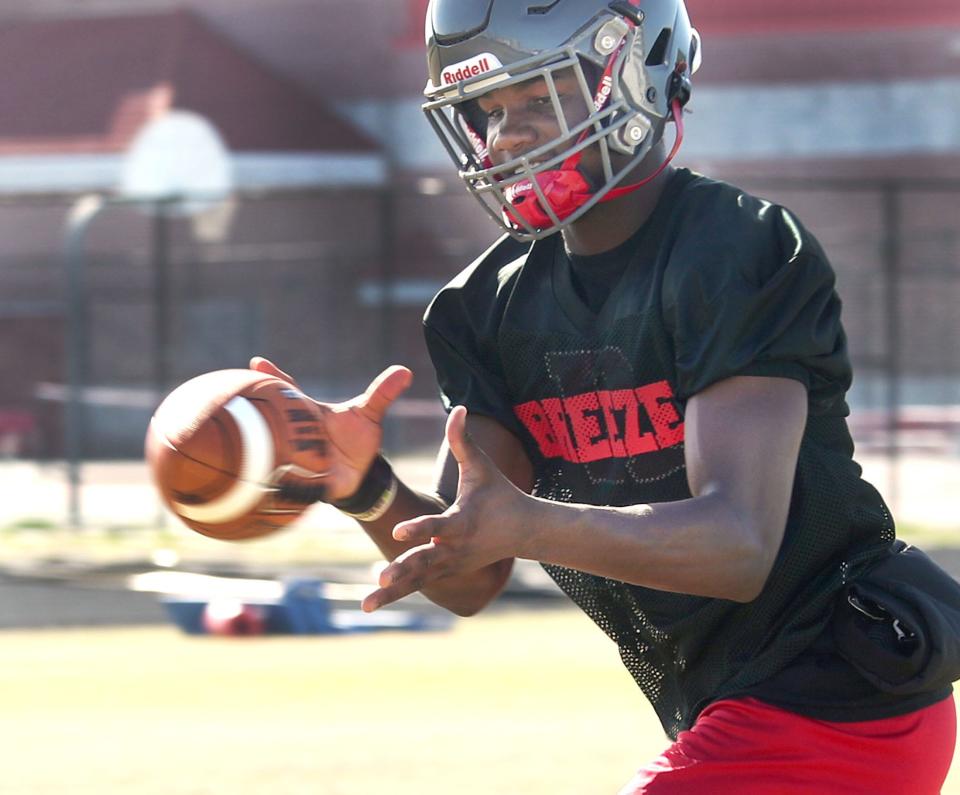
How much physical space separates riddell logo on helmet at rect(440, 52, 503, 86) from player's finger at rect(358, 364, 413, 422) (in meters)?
0.51

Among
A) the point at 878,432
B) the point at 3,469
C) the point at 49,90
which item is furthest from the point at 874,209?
the point at 49,90

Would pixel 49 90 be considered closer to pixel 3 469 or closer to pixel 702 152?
pixel 702 152

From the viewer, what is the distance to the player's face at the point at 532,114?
2943 mm

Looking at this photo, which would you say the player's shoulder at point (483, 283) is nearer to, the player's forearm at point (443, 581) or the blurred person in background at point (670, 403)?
the blurred person in background at point (670, 403)

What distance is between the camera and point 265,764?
5.77 m

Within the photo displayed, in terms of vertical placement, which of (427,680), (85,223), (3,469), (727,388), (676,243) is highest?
(676,243)

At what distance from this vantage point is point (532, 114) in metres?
2.97

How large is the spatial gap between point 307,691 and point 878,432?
6.27m

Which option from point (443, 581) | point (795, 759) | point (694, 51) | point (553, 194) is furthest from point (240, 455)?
point (694, 51)

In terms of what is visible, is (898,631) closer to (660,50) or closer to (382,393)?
(382,393)

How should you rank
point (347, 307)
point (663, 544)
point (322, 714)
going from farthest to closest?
point (347, 307)
point (322, 714)
point (663, 544)

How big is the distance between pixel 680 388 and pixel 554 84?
1.81 ft

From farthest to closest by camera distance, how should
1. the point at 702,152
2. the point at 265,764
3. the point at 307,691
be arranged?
the point at 702,152
the point at 307,691
the point at 265,764

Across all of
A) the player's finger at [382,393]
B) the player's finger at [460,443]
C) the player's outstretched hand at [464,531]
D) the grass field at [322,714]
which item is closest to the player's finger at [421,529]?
the player's outstretched hand at [464,531]
